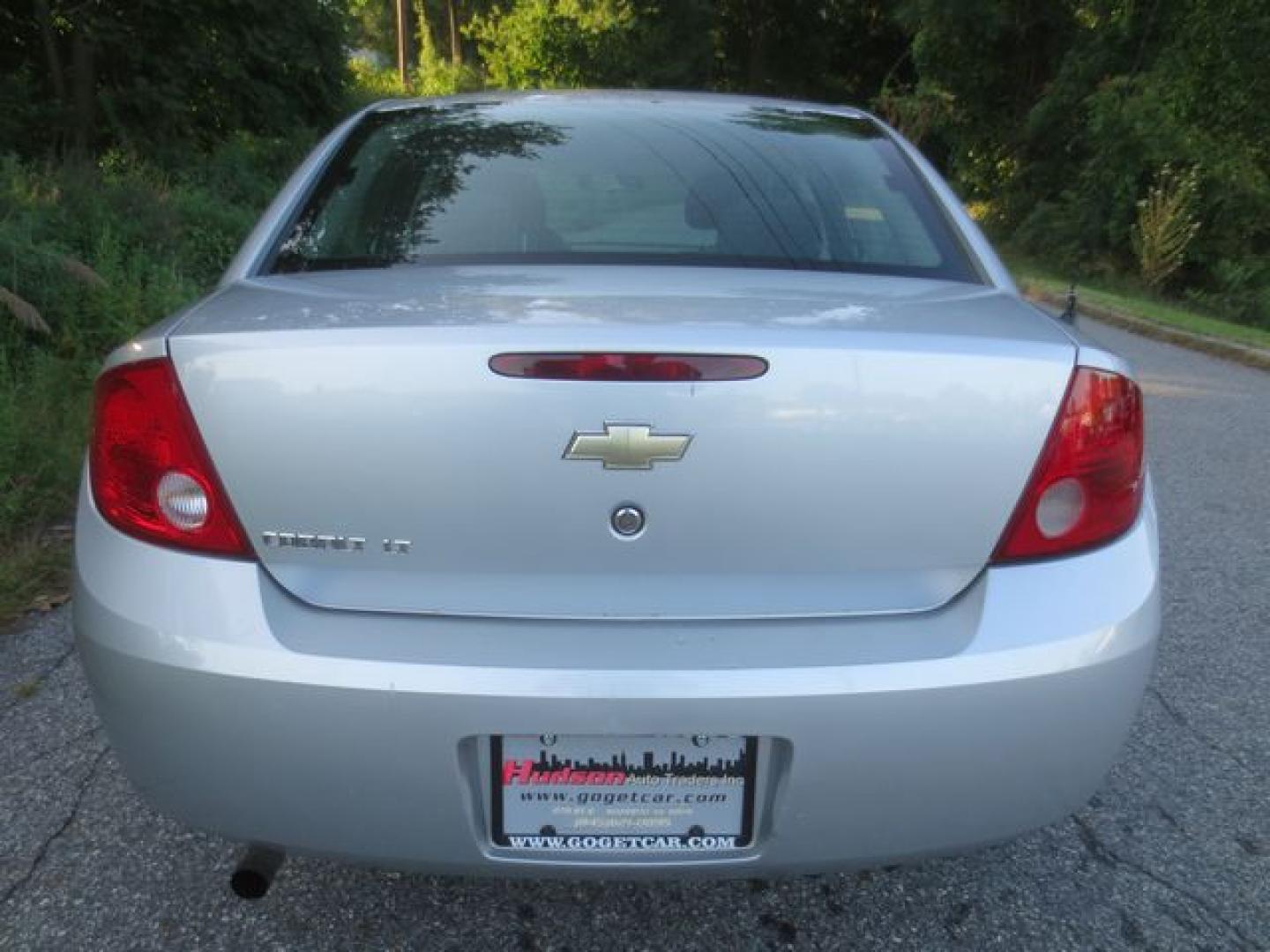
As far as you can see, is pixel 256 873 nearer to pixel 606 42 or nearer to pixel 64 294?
pixel 64 294

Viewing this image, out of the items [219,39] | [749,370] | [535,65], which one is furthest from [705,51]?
[749,370]

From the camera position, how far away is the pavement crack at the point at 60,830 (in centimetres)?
206

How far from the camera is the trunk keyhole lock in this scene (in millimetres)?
1509

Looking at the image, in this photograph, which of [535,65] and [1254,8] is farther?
[535,65]

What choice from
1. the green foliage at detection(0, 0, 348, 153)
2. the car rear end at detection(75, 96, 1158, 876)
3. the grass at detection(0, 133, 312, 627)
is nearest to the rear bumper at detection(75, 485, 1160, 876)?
the car rear end at detection(75, 96, 1158, 876)

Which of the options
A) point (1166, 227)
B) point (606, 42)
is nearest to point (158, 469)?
point (1166, 227)

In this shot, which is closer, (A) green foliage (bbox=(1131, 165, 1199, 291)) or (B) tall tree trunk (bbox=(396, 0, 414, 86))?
(A) green foliage (bbox=(1131, 165, 1199, 291))

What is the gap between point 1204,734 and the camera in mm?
2795

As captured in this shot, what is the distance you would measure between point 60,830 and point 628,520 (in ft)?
5.17

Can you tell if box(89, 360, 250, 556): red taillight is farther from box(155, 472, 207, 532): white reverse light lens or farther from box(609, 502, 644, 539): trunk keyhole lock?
box(609, 502, 644, 539): trunk keyhole lock

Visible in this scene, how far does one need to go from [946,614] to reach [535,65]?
31.5 meters

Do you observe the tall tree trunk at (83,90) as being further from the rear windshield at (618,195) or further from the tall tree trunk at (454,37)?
the tall tree trunk at (454,37)

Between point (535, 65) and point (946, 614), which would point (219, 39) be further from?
point (535, 65)

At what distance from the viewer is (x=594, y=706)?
149 cm
